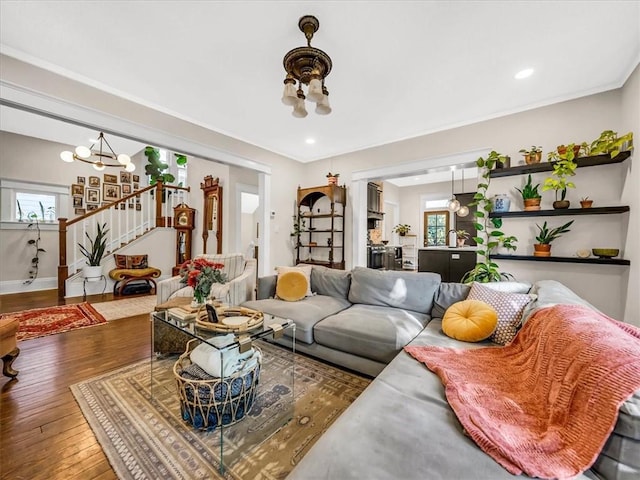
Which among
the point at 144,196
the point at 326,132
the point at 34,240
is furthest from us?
the point at 144,196

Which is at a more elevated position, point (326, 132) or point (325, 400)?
point (326, 132)

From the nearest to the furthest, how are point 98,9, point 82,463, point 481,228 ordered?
point 82,463, point 98,9, point 481,228

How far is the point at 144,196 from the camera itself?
612cm

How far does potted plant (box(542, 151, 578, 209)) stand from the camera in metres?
2.61

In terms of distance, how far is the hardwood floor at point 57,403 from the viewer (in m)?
1.29

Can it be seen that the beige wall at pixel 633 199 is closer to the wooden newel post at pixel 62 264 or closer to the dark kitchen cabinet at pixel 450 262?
the dark kitchen cabinet at pixel 450 262

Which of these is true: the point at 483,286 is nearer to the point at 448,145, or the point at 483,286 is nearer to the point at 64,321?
the point at 448,145

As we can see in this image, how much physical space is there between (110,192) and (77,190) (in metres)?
0.64

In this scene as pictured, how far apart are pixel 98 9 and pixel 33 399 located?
9.03 ft

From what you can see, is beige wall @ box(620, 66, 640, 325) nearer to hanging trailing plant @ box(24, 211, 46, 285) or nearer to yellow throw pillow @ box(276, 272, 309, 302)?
yellow throw pillow @ box(276, 272, 309, 302)

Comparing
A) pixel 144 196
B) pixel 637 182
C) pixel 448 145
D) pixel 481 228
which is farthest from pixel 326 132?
pixel 144 196

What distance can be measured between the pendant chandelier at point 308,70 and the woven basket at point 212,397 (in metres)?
1.92

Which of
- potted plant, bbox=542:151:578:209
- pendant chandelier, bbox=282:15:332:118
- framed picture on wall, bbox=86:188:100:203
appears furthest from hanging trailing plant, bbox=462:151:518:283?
framed picture on wall, bbox=86:188:100:203

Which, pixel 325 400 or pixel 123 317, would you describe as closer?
pixel 325 400
